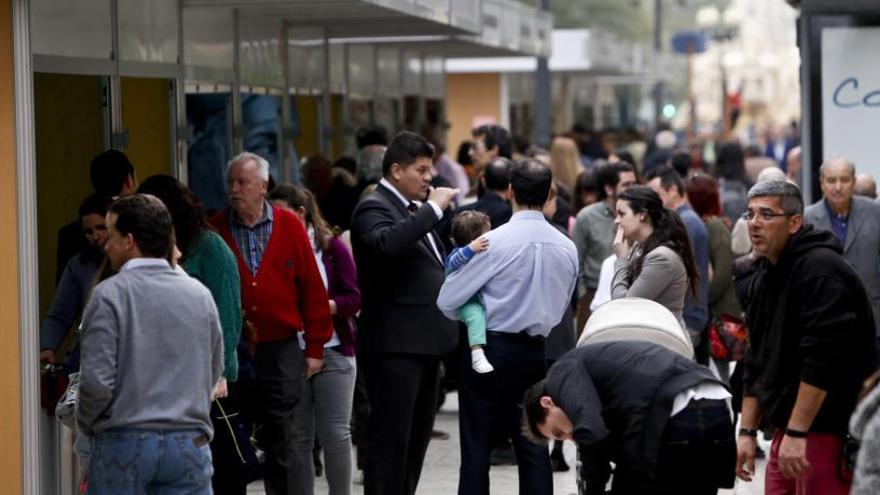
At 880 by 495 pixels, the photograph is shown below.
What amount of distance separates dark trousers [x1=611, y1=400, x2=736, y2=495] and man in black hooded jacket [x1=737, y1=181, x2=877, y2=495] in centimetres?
50

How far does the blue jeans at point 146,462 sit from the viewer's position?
6.45m

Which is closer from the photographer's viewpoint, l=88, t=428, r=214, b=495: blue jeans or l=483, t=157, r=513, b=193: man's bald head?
l=88, t=428, r=214, b=495: blue jeans

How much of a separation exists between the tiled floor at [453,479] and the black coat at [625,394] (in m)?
4.37

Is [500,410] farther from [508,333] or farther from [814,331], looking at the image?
[814,331]

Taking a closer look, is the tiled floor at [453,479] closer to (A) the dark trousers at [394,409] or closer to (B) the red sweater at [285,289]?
(A) the dark trousers at [394,409]

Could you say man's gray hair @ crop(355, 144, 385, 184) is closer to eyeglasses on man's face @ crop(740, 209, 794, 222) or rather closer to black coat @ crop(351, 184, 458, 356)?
black coat @ crop(351, 184, 458, 356)

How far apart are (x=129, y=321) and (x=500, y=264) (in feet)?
7.99

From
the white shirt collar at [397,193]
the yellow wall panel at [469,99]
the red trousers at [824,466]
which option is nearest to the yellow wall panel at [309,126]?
the white shirt collar at [397,193]

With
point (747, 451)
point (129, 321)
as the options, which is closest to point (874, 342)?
point (747, 451)

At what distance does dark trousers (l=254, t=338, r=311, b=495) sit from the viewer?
862 centimetres

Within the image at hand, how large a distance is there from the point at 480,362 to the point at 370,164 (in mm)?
5452

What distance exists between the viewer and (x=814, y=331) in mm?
6633

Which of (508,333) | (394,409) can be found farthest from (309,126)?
(508,333)

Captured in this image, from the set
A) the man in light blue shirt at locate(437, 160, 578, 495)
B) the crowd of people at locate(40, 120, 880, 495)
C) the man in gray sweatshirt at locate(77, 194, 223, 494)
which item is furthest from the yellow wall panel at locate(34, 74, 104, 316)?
the man in gray sweatshirt at locate(77, 194, 223, 494)
